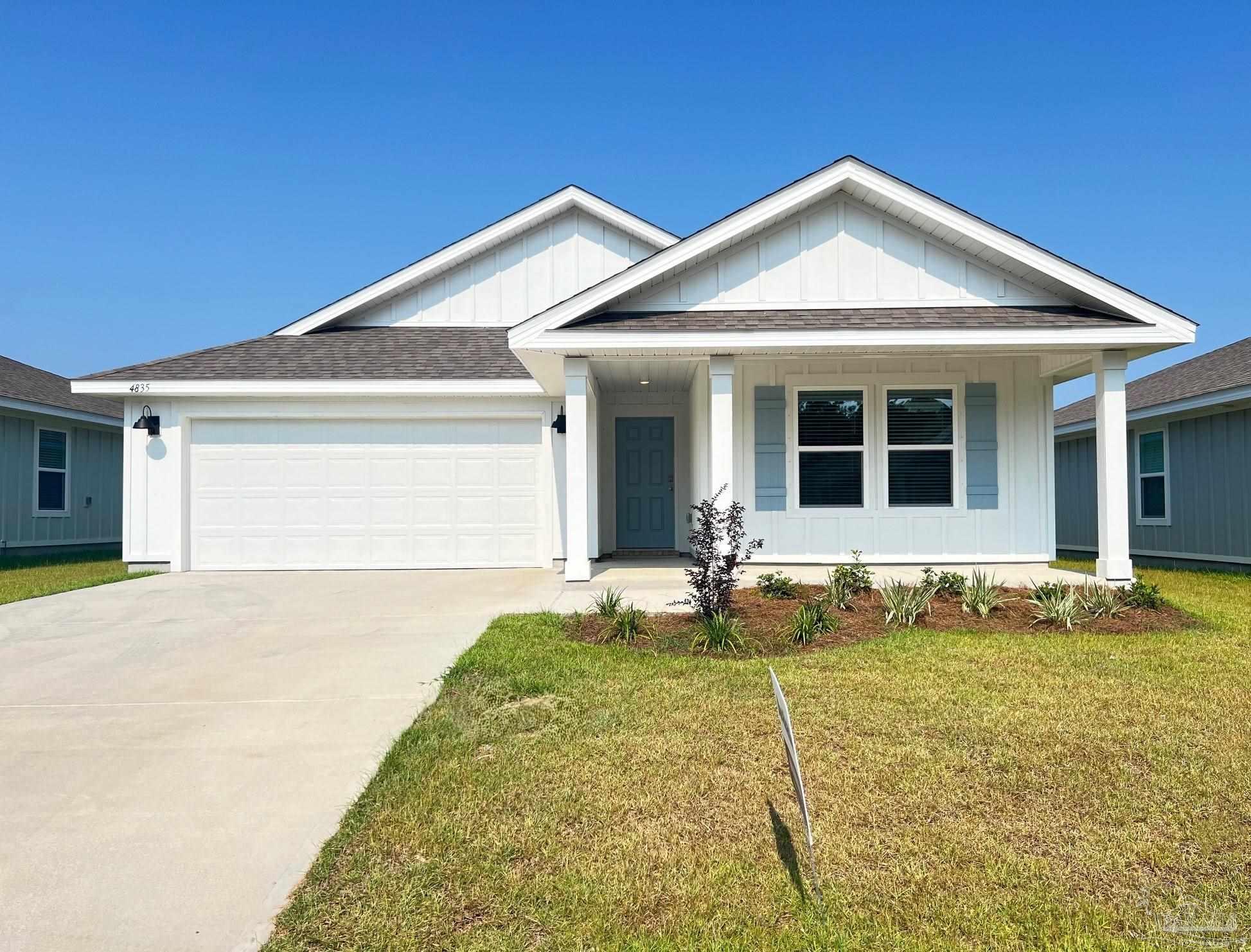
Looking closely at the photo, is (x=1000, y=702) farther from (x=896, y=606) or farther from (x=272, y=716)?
(x=272, y=716)

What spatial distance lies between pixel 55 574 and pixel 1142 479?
19392mm

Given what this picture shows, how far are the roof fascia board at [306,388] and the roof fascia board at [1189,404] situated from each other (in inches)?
361

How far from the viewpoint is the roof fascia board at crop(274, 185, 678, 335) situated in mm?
13594

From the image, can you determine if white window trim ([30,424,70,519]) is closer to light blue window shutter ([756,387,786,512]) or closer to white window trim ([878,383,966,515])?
light blue window shutter ([756,387,786,512])

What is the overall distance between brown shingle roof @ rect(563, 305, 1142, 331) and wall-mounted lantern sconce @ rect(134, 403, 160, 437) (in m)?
6.82

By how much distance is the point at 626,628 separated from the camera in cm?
623

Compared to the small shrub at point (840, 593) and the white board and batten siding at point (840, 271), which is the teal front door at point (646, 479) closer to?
the white board and batten siding at point (840, 271)

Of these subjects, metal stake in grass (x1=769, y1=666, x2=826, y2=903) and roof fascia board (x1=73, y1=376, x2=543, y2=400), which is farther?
roof fascia board (x1=73, y1=376, x2=543, y2=400)

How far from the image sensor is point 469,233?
13.6m

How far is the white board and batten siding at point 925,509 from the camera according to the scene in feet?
34.1

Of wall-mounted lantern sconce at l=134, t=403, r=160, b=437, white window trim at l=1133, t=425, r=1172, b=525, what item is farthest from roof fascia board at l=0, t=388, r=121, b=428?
white window trim at l=1133, t=425, r=1172, b=525

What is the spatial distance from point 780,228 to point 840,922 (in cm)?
852

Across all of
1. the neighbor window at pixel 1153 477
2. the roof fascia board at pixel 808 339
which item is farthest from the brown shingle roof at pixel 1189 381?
the roof fascia board at pixel 808 339

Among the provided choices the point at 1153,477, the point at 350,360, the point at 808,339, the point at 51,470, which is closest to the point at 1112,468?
the point at 808,339
